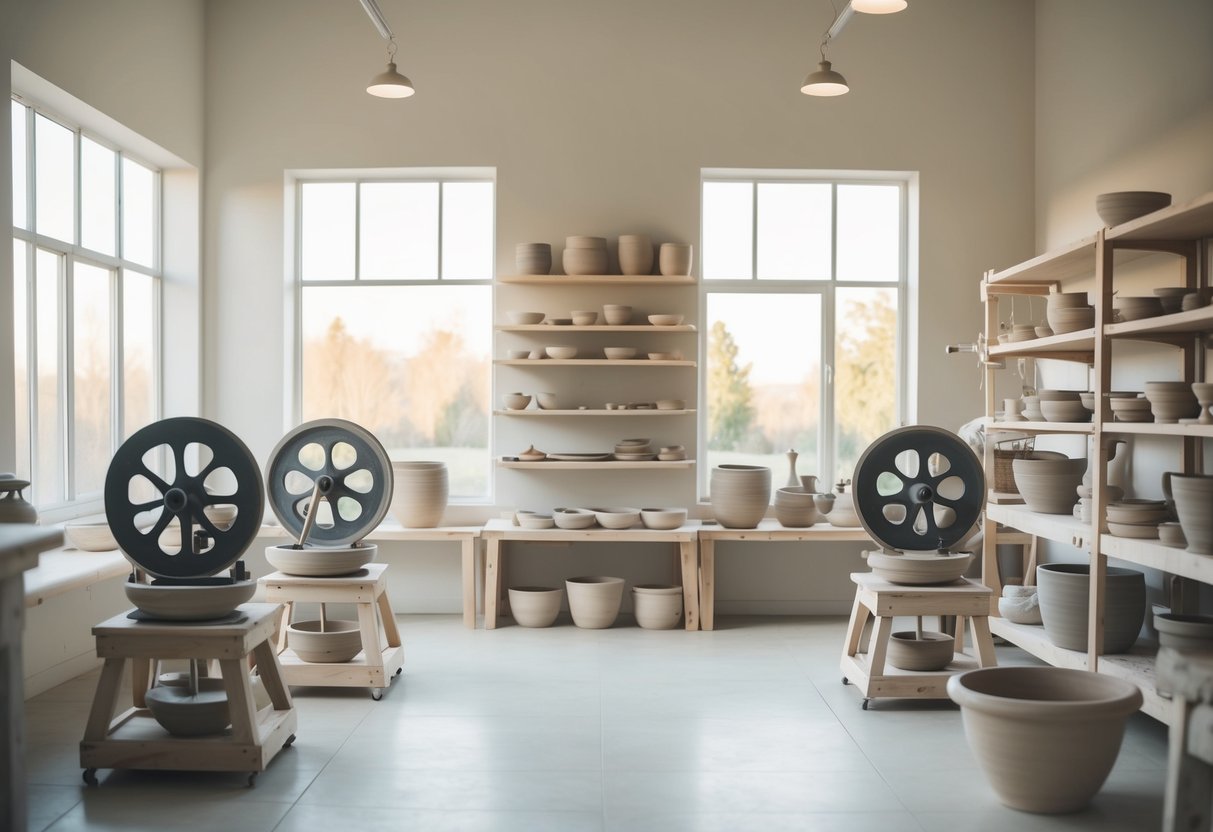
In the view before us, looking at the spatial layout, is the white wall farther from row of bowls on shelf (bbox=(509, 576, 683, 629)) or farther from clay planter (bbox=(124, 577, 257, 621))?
clay planter (bbox=(124, 577, 257, 621))

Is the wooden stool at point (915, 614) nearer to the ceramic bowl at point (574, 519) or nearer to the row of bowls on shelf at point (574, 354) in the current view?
the ceramic bowl at point (574, 519)

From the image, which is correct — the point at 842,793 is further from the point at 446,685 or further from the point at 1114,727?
the point at 446,685

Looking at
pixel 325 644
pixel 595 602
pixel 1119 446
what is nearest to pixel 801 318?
pixel 1119 446

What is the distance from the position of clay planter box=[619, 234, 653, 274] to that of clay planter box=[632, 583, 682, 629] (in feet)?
6.08

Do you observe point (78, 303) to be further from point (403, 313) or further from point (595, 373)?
point (595, 373)

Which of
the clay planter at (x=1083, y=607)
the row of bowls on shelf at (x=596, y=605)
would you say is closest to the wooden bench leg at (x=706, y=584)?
the row of bowls on shelf at (x=596, y=605)

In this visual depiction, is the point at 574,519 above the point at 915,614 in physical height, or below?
above

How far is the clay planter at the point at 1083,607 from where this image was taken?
14.0ft

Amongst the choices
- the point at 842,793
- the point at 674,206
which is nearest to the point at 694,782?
the point at 842,793

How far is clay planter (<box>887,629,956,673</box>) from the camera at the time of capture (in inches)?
181

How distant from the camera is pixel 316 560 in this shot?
14.9 feet

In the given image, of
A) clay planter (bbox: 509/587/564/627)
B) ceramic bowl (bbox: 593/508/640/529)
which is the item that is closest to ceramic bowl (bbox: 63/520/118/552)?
clay planter (bbox: 509/587/564/627)

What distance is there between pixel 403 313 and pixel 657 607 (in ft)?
7.92

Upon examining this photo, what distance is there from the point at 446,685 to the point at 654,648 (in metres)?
1.23
